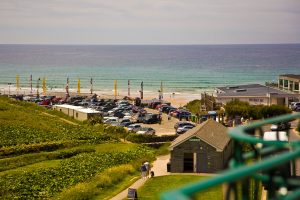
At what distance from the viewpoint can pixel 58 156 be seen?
39375 mm

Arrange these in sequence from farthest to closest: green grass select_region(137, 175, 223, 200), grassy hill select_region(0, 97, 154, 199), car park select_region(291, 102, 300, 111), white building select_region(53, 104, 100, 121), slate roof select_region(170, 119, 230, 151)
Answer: car park select_region(291, 102, 300, 111) → white building select_region(53, 104, 100, 121) → slate roof select_region(170, 119, 230, 151) → grassy hill select_region(0, 97, 154, 199) → green grass select_region(137, 175, 223, 200)

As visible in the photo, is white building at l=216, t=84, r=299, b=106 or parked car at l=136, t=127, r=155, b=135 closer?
parked car at l=136, t=127, r=155, b=135

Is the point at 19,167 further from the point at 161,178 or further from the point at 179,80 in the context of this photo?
the point at 179,80

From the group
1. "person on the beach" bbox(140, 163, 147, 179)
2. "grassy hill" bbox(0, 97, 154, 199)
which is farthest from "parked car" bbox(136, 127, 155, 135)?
"person on the beach" bbox(140, 163, 147, 179)

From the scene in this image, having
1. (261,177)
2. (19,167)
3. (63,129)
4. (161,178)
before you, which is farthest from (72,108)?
(261,177)

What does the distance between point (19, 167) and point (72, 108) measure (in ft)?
80.9

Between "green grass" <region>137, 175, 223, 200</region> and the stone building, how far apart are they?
1.34 meters

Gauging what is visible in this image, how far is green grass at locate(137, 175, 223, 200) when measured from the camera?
87.3 ft

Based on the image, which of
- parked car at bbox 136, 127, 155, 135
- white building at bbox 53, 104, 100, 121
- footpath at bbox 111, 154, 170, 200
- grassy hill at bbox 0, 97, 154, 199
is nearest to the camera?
footpath at bbox 111, 154, 170, 200

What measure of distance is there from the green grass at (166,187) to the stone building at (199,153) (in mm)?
1337

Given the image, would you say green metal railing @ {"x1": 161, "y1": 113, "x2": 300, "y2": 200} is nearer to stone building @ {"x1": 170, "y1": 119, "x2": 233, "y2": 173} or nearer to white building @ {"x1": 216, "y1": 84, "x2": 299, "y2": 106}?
stone building @ {"x1": 170, "y1": 119, "x2": 233, "y2": 173}

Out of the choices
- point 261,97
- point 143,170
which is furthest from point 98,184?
point 261,97

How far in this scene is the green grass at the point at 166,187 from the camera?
26609mm

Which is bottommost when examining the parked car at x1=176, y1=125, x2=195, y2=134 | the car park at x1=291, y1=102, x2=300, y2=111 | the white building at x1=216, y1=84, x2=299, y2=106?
the parked car at x1=176, y1=125, x2=195, y2=134
